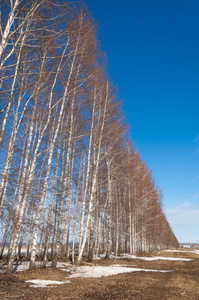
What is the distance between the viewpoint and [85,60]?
9.62m

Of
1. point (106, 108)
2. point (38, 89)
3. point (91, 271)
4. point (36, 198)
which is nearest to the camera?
point (36, 198)

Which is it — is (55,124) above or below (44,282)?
above

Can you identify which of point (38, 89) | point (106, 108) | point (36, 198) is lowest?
point (36, 198)

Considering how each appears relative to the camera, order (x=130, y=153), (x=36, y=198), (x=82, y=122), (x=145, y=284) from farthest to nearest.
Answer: (x=130, y=153), (x=82, y=122), (x=145, y=284), (x=36, y=198)

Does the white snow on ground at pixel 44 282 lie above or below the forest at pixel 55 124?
below

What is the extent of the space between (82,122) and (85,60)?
10.2 feet

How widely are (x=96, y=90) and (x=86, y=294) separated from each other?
423 inches

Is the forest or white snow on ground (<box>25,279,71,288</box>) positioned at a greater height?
the forest

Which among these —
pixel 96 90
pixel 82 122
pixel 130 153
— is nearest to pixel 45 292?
pixel 82 122

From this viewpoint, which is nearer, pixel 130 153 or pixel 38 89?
pixel 38 89

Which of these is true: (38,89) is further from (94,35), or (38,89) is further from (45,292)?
(45,292)

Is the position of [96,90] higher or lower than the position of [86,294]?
higher

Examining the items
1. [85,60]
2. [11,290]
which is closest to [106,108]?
[85,60]

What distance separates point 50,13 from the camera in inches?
207
